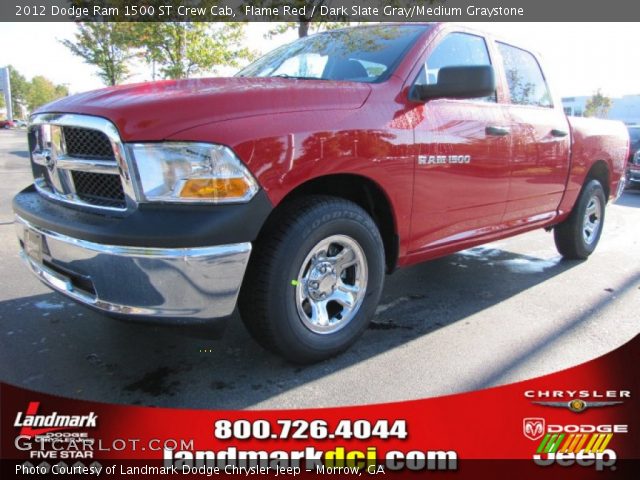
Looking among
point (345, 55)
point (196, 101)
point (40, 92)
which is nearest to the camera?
point (196, 101)

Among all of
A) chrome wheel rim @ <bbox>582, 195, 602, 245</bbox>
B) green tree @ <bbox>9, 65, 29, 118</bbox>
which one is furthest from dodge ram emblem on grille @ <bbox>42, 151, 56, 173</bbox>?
green tree @ <bbox>9, 65, 29, 118</bbox>

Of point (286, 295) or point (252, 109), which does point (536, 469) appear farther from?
point (252, 109)

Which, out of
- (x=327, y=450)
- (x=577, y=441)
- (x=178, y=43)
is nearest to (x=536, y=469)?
(x=577, y=441)

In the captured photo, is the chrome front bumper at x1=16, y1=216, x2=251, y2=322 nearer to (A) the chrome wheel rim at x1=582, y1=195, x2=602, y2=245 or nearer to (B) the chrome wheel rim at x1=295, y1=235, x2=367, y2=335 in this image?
(B) the chrome wheel rim at x1=295, y1=235, x2=367, y2=335

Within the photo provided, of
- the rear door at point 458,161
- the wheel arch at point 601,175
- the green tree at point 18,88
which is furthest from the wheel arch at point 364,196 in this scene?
the green tree at point 18,88

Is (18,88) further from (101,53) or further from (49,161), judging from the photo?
(49,161)

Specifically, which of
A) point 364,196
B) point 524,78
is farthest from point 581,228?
point 364,196

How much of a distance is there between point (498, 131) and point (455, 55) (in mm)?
586

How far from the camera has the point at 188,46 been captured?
1223 centimetres

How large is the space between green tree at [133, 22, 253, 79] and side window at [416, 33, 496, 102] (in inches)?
374

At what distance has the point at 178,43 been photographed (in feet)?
39.5

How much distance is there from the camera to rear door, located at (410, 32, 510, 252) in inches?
117

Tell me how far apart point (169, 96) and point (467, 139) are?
185 cm

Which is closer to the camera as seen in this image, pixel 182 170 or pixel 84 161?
pixel 182 170
